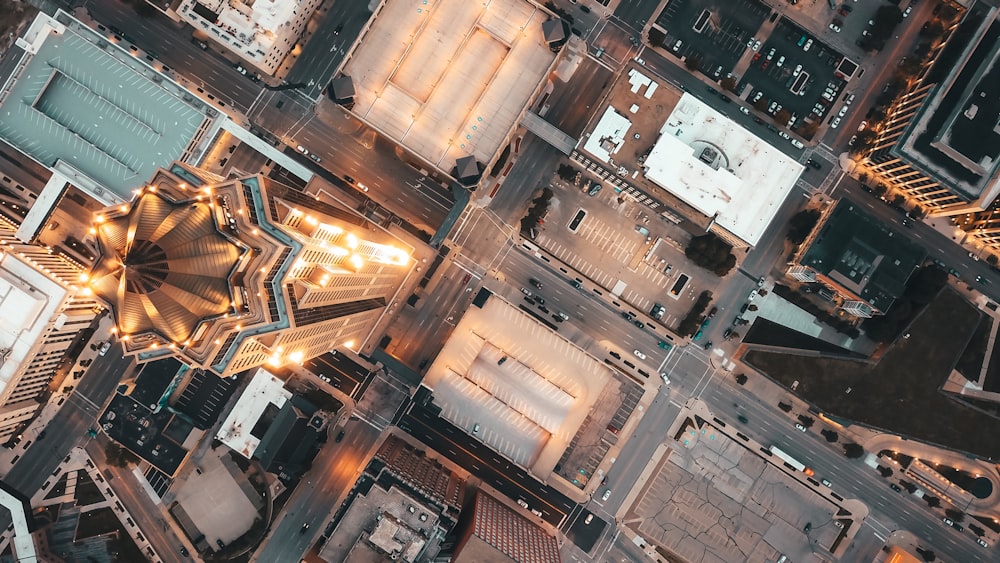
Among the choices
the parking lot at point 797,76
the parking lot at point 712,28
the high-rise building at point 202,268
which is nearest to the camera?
the high-rise building at point 202,268

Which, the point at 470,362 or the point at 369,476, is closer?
the point at 369,476

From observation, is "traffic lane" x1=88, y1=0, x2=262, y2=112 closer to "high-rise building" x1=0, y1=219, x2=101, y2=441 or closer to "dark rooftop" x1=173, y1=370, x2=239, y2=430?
"high-rise building" x1=0, y1=219, x2=101, y2=441

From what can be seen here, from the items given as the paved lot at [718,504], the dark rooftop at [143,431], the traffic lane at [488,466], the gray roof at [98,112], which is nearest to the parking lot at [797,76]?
the paved lot at [718,504]

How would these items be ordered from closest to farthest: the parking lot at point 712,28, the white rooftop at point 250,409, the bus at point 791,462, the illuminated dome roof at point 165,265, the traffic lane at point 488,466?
the illuminated dome roof at point 165,265
the parking lot at point 712,28
the bus at point 791,462
the white rooftop at point 250,409
the traffic lane at point 488,466

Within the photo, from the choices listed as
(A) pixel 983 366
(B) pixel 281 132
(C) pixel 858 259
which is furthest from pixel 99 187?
(A) pixel 983 366

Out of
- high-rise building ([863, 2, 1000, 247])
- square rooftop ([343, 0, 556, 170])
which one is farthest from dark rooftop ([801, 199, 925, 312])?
square rooftop ([343, 0, 556, 170])

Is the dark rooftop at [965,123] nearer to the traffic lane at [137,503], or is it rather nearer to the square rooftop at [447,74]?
the square rooftop at [447,74]

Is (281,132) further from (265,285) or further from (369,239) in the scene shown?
(265,285)
